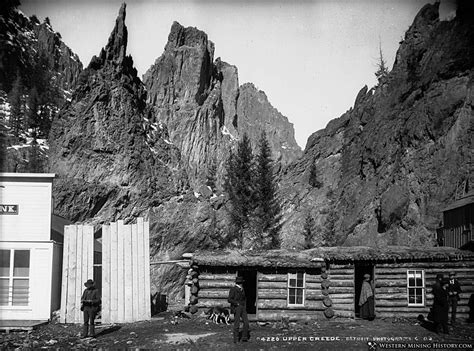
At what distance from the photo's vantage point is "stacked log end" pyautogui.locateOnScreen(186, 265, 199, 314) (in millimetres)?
→ 22128

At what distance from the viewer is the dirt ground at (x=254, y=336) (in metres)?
15.6

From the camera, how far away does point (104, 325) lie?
1930cm

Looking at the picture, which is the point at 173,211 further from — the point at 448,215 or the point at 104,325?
the point at 104,325

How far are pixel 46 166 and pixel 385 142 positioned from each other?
57623mm

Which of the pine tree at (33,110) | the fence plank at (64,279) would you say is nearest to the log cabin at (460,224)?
the fence plank at (64,279)

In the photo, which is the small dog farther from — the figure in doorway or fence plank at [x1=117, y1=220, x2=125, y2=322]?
the figure in doorway

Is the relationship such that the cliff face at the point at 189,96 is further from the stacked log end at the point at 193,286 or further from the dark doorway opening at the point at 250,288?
the stacked log end at the point at 193,286

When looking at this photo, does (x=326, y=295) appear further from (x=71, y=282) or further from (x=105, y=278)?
(x=71, y=282)

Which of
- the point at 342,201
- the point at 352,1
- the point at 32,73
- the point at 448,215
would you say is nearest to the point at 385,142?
the point at 342,201

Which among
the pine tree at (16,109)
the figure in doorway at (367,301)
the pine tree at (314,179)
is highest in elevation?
the pine tree at (16,109)

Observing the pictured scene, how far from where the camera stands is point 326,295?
22.0m

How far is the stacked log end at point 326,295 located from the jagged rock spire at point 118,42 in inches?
3474

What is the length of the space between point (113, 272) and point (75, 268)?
1.43 meters

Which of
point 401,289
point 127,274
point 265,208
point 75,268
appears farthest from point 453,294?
point 265,208
